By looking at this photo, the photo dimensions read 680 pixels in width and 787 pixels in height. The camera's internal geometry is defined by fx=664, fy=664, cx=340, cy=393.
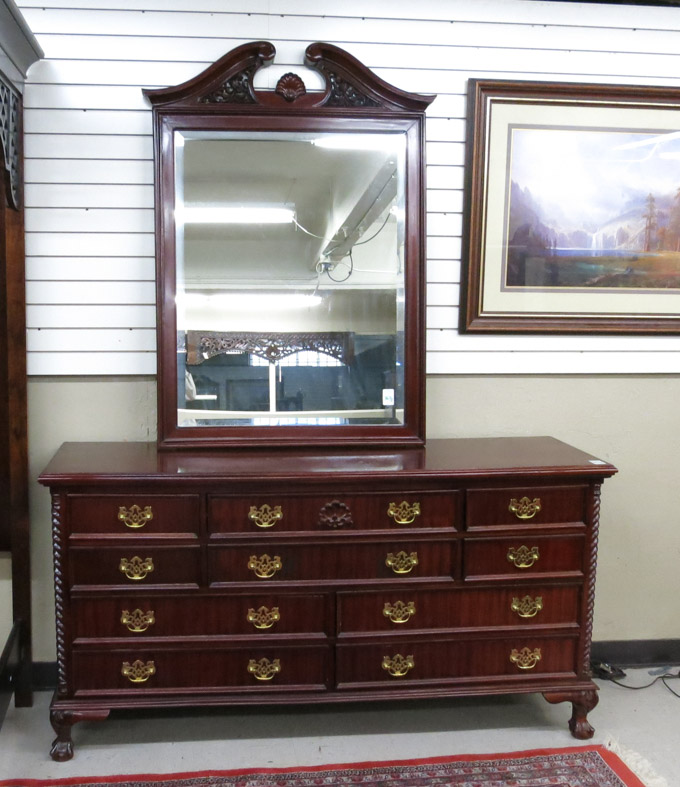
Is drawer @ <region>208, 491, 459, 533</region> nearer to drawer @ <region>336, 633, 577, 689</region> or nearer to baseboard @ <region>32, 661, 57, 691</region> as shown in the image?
drawer @ <region>336, 633, 577, 689</region>

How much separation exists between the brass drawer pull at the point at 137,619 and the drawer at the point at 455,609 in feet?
2.27

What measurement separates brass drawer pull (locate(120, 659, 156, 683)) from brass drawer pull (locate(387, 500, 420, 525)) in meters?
1.03

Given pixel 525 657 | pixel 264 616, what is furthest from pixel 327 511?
pixel 525 657

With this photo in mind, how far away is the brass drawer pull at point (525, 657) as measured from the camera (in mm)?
2541

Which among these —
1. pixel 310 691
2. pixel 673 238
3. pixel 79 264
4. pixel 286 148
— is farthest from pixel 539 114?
pixel 310 691

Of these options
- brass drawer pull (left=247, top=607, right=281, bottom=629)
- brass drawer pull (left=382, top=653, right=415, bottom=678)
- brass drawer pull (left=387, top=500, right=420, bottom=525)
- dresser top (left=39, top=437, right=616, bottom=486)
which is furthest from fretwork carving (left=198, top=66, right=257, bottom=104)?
brass drawer pull (left=382, top=653, right=415, bottom=678)

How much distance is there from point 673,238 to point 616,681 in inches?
78.8

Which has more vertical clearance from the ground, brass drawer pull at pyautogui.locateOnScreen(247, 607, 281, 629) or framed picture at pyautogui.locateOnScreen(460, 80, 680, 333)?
framed picture at pyautogui.locateOnScreen(460, 80, 680, 333)

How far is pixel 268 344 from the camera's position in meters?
2.76

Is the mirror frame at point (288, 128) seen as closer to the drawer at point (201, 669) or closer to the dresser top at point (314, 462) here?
the dresser top at point (314, 462)

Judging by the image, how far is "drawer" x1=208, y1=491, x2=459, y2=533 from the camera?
2381mm

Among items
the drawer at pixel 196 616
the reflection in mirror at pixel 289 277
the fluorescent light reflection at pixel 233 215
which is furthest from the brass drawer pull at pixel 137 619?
the fluorescent light reflection at pixel 233 215

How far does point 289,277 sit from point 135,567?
1.27 m

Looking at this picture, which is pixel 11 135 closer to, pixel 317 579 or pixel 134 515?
pixel 134 515
